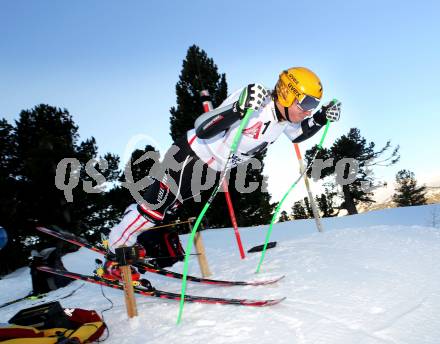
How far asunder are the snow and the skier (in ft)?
3.30

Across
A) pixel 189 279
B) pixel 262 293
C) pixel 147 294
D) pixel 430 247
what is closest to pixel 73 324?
pixel 147 294

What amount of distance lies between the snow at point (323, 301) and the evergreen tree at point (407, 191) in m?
42.2

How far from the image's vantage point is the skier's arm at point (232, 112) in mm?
2895

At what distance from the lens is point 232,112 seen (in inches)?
117

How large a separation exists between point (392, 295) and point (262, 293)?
123 centimetres

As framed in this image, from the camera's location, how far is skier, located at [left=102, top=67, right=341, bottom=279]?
3164 millimetres

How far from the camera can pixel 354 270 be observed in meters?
3.58

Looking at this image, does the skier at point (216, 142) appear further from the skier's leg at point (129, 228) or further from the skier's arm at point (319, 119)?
the skier's arm at point (319, 119)

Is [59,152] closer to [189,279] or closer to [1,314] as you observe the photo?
[1,314]

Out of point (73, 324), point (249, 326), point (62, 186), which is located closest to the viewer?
point (249, 326)

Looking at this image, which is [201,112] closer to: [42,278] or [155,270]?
[42,278]

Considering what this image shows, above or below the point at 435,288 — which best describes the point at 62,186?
above

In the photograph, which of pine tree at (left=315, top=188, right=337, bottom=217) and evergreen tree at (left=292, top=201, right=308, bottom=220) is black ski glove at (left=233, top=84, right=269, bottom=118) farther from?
evergreen tree at (left=292, top=201, right=308, bottom=220)

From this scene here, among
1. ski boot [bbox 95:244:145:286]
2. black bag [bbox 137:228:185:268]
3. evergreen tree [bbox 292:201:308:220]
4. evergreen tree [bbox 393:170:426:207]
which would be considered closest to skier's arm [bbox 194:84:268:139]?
ski boot [bbox 95:244:145:286]
